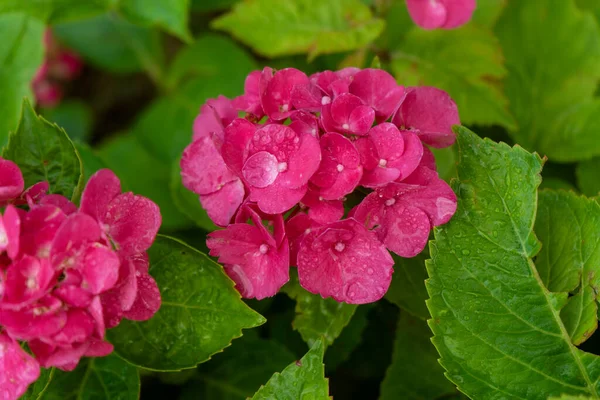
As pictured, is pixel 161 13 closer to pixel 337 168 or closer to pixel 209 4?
pixel 209 4

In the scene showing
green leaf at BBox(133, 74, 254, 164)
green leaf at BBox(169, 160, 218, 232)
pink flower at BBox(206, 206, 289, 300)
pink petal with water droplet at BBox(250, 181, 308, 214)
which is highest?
pink petal with water droplet at BBox(250, 181, 308, 214)

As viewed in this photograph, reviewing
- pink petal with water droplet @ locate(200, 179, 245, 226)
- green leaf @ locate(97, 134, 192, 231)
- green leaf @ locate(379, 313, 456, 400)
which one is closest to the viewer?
pink petal with water droplet @ locate(200, 179, 245, 226)

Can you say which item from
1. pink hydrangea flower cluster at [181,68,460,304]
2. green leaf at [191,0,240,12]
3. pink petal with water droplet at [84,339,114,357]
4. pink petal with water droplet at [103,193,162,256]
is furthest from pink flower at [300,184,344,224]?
green leaf at [191,0,240,12]

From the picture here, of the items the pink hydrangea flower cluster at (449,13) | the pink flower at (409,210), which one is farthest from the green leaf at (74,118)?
the pink flower at (409,210)

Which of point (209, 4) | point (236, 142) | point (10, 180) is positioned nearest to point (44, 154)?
point (10, 180)

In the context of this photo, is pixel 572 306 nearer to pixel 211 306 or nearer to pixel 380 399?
pixel 380 399

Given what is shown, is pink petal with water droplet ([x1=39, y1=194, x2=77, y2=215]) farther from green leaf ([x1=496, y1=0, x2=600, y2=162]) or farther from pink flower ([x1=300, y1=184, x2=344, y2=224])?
green leaf ([x1=496, y1=0, x2=600, y2=162])

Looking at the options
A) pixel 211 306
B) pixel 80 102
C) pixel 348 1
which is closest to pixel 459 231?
pixel 211 306
